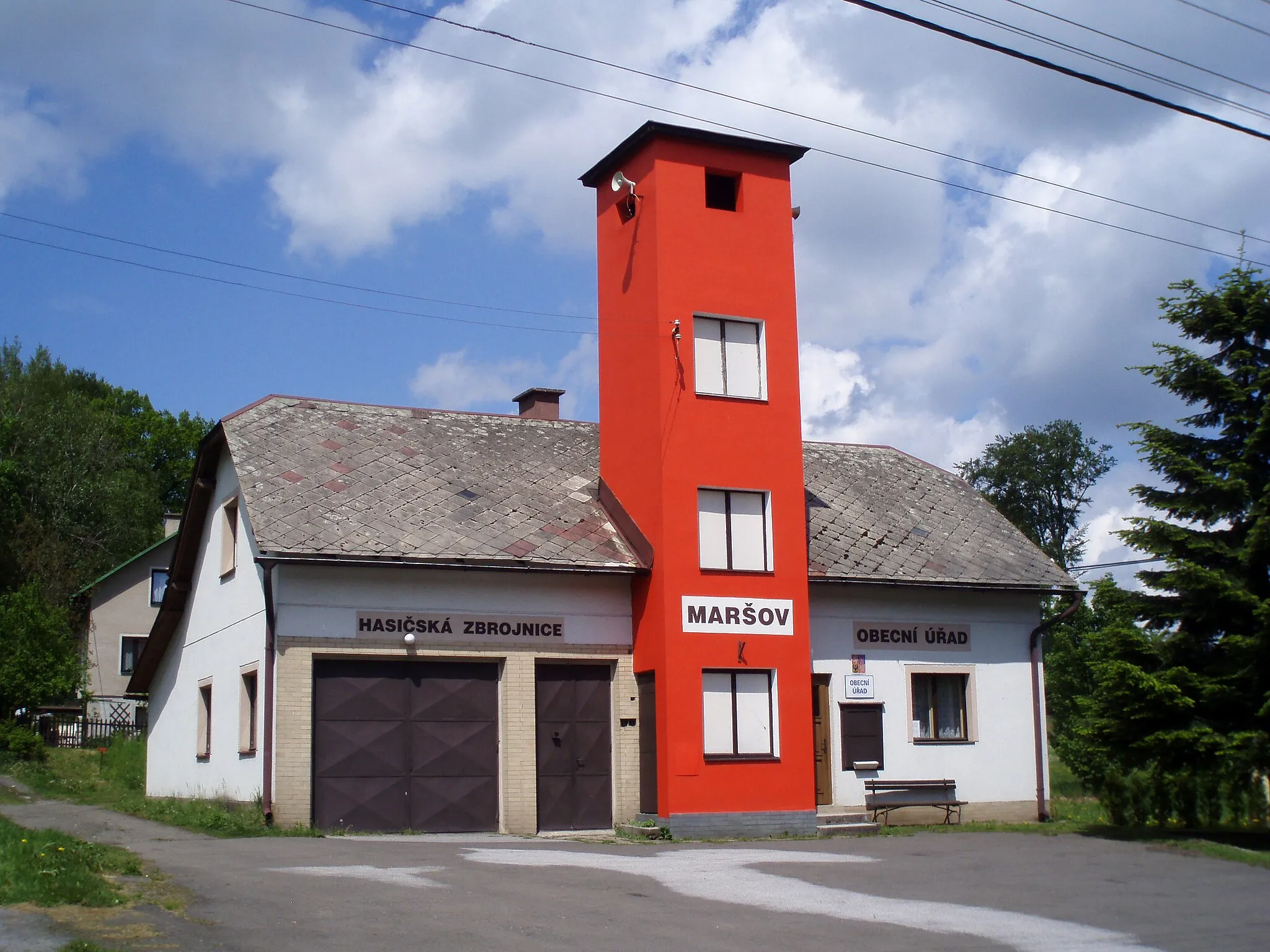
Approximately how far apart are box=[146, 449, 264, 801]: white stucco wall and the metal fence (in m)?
12.3

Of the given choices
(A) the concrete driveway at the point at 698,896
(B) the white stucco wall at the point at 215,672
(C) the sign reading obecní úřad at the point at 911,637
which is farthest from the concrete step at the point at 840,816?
(B) the white stucco wall at the point at 215,672

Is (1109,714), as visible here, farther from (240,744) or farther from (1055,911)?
(240,744)

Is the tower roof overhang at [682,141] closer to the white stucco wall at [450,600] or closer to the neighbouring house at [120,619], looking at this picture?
the white stucco wall at [450,600]

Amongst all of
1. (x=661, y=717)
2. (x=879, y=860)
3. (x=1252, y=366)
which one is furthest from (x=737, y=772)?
(x=1252, y=366)

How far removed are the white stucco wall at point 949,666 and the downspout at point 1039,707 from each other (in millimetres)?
101

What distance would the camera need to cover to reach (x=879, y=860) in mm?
15383

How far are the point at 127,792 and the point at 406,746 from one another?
Answer: 11025mm

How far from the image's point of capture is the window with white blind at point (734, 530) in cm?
2014

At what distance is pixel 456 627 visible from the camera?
63.5 ft

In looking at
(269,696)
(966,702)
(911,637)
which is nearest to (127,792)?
(269,696)

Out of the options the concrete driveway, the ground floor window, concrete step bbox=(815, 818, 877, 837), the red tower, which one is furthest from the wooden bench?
the concrete driveway

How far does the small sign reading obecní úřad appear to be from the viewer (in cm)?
1973

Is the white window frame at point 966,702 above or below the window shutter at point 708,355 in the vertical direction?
below

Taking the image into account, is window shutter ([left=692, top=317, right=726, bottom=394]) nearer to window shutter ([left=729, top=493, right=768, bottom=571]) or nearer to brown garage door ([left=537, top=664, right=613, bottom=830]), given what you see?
window shutter ([left=729, top=493, right=768, bottom=571])
